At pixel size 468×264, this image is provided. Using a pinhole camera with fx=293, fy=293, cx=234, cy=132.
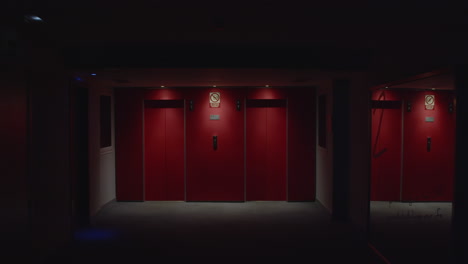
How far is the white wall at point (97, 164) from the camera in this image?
5527mm

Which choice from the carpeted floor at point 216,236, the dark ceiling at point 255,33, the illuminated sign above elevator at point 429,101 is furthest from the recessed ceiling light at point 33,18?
the illuminated sign above elevator at point 429,101

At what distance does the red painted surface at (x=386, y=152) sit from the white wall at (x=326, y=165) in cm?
112

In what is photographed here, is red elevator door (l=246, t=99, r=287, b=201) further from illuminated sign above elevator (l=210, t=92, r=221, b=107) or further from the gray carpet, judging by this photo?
the gray carpet

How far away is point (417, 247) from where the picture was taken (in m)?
4.14

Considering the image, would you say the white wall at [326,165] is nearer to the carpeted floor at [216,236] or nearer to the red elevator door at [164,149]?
the carpeted floor at [216,236]

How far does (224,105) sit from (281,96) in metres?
1.31

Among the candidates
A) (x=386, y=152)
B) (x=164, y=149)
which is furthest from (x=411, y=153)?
(x=164, y=149)

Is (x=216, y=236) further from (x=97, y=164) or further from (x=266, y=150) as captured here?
(x=97, y=164)

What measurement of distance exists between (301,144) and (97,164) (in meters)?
4.35

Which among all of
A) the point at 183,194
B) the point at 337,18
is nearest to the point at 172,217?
the point at 183,194

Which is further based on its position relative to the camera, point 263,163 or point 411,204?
point 263,163

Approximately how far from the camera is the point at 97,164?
5.84 metres

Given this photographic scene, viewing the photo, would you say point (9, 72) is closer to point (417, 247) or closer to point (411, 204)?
point (417, 247)

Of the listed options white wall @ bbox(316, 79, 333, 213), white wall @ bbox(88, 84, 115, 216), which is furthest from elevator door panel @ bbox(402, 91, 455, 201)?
white wall @ bbox(88, 84, 115, 216)
